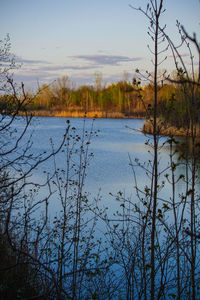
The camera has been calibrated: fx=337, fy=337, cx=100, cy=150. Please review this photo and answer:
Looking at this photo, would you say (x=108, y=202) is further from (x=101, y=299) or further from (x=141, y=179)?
(x=101, y=299)

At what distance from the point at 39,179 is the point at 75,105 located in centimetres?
4193

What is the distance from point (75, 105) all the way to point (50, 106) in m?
6.49

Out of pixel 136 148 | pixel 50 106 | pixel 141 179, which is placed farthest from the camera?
pixel 50 106

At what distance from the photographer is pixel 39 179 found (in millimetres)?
8805

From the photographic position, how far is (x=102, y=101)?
48.1m

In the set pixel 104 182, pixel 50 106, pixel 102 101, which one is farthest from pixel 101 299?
pixel 102 101

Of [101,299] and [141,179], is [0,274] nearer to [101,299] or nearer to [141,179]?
[101,299]

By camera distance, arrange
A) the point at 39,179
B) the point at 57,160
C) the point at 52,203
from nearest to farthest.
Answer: the point at 52,203 → the point at 39,179 → the point at 57,160

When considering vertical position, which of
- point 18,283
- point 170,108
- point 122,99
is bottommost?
point 18,283

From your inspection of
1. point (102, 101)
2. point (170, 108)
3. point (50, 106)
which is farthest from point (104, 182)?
point (102, 101)

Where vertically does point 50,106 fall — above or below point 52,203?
above

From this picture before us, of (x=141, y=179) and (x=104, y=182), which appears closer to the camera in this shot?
(x=104, y=182)

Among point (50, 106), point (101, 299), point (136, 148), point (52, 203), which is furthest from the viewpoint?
point (50, 106)

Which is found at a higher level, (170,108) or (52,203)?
(170,108)
